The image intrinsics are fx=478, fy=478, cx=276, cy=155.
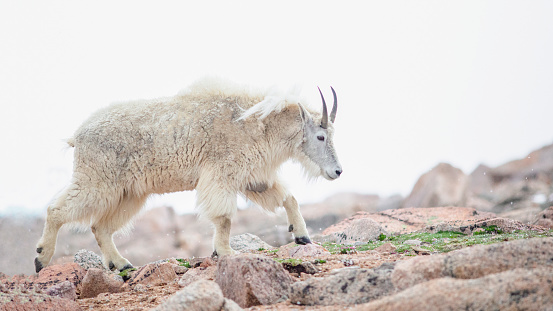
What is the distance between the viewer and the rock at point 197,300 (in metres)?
3.23

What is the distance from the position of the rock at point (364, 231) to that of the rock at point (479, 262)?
16.7 ft


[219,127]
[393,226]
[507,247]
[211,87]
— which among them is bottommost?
[393,226]

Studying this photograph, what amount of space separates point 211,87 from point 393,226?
17.5 feet

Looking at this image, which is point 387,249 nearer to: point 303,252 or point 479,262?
point 303,252

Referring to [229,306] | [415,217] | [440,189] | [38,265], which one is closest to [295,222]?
[38,265]

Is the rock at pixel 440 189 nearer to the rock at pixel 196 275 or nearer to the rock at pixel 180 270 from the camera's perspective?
the rock at pixel 180 270

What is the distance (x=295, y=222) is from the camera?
7.46 meters

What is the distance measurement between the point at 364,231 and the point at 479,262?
18.2 feet

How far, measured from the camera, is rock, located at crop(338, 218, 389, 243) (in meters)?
8.55

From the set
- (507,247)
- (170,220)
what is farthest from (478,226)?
(170,220)

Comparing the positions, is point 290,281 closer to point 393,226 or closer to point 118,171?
point 118,171

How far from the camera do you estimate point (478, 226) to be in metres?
7.64

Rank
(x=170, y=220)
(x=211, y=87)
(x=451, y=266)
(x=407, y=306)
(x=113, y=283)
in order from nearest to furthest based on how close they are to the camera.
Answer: (x=407, y=306), (x=451, y=266), (x=113, y=283), (x=211, y=87), (x=170, y=220)

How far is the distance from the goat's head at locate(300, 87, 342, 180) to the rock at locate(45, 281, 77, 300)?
383 cm
